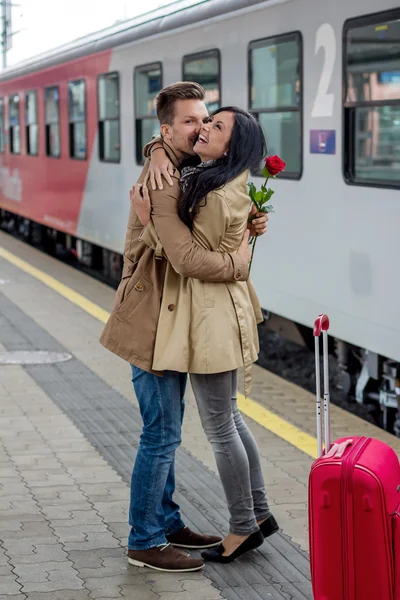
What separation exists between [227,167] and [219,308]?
50cm

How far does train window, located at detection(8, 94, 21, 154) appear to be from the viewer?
59.9ft

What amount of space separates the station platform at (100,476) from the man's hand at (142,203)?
1.32 m

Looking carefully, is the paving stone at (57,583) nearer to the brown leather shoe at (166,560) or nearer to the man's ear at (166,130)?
the brown leather shoe at (166,560)

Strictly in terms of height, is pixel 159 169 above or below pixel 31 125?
below

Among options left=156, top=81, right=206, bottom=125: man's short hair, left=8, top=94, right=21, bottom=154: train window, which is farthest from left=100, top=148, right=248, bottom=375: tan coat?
left=8, top=94, right=21, bottom=154: train window

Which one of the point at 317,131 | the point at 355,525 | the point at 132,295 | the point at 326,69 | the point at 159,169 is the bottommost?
the point at 355,525

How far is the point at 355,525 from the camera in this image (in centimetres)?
351

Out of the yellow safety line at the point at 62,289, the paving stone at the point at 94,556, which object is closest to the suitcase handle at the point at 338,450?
the paving stone at the point at 94,556

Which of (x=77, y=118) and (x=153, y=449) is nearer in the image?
(x=153, y=449)

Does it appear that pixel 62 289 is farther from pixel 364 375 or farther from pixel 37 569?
pixel 37 569

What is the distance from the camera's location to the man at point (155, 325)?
4059 millimetres

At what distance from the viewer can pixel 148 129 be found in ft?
36.0

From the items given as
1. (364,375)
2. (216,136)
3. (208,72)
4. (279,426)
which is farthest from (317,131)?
Answer: (216,136)

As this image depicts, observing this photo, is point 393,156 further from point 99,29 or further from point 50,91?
point 50,91
